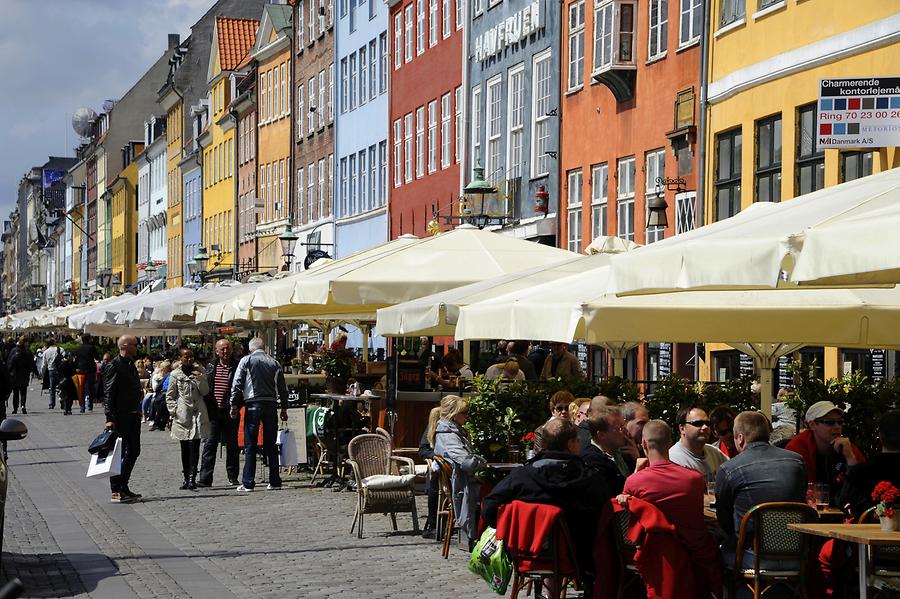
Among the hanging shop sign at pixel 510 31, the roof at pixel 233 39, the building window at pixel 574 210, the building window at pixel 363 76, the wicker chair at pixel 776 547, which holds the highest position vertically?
the roof at pixel 233 39

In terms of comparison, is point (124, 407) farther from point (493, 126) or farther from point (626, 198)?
point (493, 126)

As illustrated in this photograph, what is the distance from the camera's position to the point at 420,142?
48594mm

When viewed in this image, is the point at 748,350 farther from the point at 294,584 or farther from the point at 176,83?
the point at 176,83

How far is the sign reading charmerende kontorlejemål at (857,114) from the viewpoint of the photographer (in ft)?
59.3

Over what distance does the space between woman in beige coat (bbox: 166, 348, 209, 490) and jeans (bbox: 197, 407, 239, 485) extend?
0.16 m

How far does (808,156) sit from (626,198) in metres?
8.10

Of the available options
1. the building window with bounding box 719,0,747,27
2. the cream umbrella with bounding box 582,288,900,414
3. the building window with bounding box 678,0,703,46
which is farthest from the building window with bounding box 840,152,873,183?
the cream umbrella with bounding box 582,288,900,414

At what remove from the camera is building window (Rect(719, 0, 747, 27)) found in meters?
26.6

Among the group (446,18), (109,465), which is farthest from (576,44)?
(109,465)

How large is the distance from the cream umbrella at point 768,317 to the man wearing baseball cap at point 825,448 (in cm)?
209

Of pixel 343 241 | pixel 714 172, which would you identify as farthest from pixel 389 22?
pixel 714 172

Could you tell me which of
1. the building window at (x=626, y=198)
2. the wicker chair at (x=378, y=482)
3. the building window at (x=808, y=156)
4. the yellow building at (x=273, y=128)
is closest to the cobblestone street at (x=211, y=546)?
the wicker chair at (x=378, y=482)

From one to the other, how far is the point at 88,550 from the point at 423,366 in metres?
6.22

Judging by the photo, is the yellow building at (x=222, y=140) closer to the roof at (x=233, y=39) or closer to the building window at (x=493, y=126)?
the roof at (x=233, y=39)
